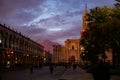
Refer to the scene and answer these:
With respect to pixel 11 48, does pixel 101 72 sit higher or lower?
lower

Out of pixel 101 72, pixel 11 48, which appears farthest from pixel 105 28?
pixel 11 48

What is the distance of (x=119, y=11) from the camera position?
42.8 meters

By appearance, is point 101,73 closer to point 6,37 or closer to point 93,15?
point 93,15

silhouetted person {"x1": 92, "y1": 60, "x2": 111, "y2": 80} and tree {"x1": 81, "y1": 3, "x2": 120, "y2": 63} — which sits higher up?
tree {"x1": 81, "y1": 3, "x2": 120, "y2": 63}

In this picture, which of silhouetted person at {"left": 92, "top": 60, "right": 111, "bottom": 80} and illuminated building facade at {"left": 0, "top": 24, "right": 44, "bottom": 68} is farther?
illuminated building facade at {"left": 0, "top": 24, "right": 44, "bottom": 68}

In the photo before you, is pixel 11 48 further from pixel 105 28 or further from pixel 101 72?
pixel 101 72

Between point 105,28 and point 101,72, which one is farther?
point 105,28

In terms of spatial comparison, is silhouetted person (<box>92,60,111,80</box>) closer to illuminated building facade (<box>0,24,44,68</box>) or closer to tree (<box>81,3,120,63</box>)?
tree (<box>81,3,120,63</box>)

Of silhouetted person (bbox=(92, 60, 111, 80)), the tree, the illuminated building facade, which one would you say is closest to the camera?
silhouetted person (bbox=(92, 60, 111, 80))

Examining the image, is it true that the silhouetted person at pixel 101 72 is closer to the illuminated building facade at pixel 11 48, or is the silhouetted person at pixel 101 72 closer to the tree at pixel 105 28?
the tree at pixel 105 28

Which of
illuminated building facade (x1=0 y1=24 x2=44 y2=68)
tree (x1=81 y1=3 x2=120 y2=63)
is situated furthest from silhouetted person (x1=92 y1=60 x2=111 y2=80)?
illuminated building facade (x1=0 y1=24 x2=44 y2=68)

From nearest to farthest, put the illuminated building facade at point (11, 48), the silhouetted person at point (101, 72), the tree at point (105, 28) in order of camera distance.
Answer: the silhouetted person at point (101, 72)
the tree at point (105, 28)
the illuminated building facade at point (11, 48)

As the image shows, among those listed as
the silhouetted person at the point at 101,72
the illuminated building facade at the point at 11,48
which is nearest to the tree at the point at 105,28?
the silhouetted person at the point at 101,72

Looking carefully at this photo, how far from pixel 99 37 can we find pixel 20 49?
78490 millimetres
